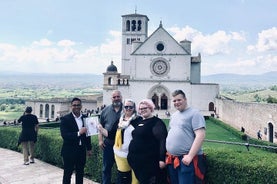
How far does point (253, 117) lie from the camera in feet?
85.8

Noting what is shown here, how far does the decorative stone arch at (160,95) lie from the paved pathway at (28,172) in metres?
34.1

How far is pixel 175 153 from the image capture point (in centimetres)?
516

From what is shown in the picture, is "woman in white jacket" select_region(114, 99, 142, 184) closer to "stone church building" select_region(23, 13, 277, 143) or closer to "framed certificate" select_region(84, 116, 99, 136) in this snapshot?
"framed certificate" select_region(84, 116, 99, 136)

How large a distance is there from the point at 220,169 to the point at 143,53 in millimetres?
39086

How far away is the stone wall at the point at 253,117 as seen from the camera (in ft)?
74.8

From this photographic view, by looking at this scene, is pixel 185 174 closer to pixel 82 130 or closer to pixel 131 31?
pixel 82 130

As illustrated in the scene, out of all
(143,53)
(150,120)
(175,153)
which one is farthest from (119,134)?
(143,53)

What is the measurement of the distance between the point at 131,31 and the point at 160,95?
13765mm

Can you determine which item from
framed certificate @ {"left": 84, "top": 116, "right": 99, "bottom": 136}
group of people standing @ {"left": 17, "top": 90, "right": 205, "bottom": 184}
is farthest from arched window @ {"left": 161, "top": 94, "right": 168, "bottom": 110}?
group of people standing @ {"left": 17, "top": 90, "right": 205, "bottom": 184}

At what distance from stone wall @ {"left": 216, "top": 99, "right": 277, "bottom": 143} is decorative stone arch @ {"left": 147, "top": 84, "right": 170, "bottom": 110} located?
10277mm

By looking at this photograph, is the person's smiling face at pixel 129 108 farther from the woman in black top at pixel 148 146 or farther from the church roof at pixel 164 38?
the church roof at pixel 164 38

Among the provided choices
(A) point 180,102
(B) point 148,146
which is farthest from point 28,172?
(A) point 180,102

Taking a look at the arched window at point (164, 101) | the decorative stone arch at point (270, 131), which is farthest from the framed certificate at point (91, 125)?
the arched window at point (164, 101)

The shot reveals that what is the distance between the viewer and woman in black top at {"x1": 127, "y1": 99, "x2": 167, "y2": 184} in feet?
17.2
